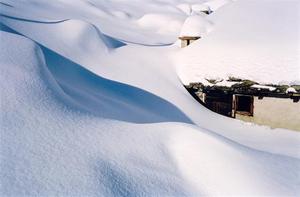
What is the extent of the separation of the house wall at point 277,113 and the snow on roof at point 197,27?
4902mm

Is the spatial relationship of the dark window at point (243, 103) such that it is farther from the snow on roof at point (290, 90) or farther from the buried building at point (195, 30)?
the buried building at point (195, 30)

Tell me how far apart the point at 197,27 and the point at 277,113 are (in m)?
5.99

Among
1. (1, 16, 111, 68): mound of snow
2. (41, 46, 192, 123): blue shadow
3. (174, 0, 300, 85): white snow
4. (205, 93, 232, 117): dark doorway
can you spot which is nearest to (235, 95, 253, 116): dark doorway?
(205, 93, 232, 117): dark doorway

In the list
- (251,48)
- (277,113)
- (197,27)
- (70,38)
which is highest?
(197,27)

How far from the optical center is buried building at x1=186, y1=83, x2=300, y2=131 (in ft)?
33.8

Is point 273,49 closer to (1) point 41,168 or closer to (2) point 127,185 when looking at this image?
(2) point 127,185

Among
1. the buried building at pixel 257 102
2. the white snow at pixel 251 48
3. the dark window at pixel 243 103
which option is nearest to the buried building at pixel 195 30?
the white snow at pixel 251 48

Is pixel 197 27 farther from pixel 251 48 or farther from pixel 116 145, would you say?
pixel 116 145

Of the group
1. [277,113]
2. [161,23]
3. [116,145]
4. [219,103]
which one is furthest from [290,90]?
[161,23]

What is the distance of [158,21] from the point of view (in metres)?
36.1

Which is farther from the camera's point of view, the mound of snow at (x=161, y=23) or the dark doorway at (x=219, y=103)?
the mound of snow at (x=161, y=23)

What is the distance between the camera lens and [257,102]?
1091cm

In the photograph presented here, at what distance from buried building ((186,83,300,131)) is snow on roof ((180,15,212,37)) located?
347cm

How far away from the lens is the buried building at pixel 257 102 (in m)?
10.3
